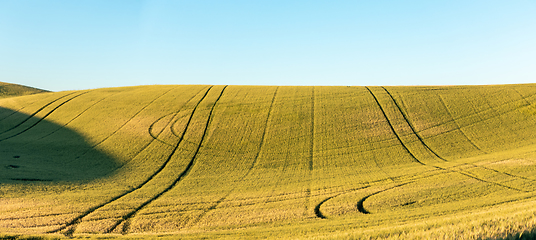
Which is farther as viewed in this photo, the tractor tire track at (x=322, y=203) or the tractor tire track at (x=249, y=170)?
the tractor tire track at (x=249, y=170)

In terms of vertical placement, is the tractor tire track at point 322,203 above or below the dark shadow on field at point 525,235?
below

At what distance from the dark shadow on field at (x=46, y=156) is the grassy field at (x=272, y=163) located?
0.16m

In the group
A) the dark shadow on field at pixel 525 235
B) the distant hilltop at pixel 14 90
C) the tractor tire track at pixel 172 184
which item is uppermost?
the distant hilltop at pixel 14 90

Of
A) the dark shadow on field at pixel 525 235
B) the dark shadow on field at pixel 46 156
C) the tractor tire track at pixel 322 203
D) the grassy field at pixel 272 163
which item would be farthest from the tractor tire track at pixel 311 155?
the dark shadow on field at pixel 46 156

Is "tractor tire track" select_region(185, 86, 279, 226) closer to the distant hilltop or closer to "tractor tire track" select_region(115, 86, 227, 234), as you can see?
"tractor tire track" select_region(115, 86, 227, 234)

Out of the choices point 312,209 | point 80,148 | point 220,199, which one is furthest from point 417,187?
point 80,148

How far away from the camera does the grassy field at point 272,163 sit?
13.4 m

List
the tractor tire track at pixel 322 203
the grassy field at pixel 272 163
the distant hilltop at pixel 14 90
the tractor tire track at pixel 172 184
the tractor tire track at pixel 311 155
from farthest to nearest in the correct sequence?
1. the distant hilltop at pixel 14 90
2. the tractor tire track at pixel 311 155
3. the tractor tire track at pixel 322 203
4. the tractor tire track at pixel 172 184
5. the grassy field at pixel 272 163

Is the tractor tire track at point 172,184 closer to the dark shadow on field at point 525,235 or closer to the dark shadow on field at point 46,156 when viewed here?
the dark shadow on field at point 46,156

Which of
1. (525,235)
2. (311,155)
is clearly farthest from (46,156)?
(525,235)

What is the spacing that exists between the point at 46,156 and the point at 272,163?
18.4 meters

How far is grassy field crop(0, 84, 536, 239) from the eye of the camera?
1339 cm

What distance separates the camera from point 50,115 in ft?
129

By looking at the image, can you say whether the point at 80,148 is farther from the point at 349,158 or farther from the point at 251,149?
the point at 349,158
